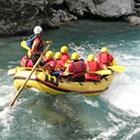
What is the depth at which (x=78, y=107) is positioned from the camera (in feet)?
23.9

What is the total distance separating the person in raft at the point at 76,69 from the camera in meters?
7.21

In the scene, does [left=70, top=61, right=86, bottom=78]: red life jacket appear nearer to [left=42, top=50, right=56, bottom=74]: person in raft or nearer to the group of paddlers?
the group of paddlers

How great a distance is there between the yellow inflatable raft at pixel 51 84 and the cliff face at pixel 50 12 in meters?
6.91

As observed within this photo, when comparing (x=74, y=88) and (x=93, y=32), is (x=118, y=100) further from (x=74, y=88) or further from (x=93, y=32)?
(x=93, y=32)

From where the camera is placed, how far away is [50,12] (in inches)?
596

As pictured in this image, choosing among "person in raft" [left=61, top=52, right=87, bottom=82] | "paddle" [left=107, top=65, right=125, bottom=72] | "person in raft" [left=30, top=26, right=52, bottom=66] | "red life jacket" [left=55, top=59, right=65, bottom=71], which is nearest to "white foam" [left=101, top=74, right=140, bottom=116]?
"paddle" [left=107, top=65, right=125, bottom=72]

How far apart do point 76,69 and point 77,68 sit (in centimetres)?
4

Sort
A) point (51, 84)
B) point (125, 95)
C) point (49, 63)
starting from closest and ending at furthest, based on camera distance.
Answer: point (51, 84) < point (49, 63) < point (125, 95)

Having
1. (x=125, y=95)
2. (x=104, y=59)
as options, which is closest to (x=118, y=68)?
(x=104, y=59)

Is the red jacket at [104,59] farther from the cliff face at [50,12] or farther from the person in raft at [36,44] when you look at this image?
the cliff face at [50,12]

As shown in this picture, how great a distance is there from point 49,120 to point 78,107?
1.04m

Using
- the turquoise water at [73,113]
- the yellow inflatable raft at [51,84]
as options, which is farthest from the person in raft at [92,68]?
the turquoise water at [73,113]

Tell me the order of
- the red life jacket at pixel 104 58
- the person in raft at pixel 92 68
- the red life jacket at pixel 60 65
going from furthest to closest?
the red life jacket at pixel 104 58, the red life jacket at pixel 60 65, the person in raft at pixel 92 68

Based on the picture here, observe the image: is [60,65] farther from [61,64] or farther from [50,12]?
[50,12]
